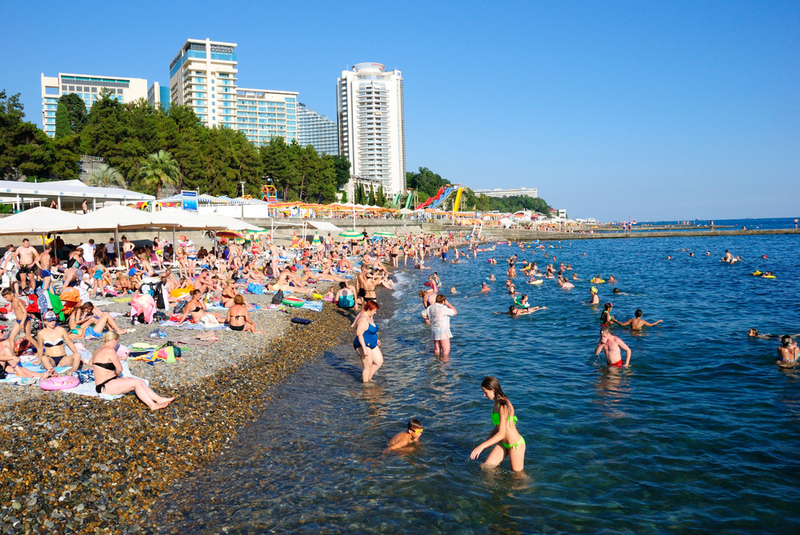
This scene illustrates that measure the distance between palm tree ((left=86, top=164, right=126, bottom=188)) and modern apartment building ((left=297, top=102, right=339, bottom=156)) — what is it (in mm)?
142316

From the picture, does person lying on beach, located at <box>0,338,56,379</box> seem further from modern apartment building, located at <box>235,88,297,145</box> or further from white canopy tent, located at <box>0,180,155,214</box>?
modern apartment building, located at <box>235,88,297,145</box>

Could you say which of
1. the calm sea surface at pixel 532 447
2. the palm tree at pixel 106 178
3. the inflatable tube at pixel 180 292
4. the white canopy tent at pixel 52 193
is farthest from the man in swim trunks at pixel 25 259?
the palm tree at pixel 106 178

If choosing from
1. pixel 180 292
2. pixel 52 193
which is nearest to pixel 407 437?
pixel 180 292

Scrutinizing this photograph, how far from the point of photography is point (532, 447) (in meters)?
7.25

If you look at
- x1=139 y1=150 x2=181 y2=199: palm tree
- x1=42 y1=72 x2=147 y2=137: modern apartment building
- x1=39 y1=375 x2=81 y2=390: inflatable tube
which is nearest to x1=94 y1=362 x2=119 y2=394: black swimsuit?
x1=39 y1=375 x2=81 y2=390: inflatable tube

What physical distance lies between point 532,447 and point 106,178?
46.4 m

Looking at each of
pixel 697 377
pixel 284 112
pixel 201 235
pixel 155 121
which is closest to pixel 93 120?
pixel 155 121

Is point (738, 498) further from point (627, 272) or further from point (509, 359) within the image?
point (627, 272)

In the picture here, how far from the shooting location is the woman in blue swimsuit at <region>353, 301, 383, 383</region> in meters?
9.33

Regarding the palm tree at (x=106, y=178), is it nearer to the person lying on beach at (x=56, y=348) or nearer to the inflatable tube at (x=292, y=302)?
the inflatable tube at (x=292, y=302)

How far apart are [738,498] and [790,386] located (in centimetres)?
493

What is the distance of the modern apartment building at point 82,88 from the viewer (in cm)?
12750

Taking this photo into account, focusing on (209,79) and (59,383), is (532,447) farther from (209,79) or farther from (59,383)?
(209,79)

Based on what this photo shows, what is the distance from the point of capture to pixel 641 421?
8094mm
